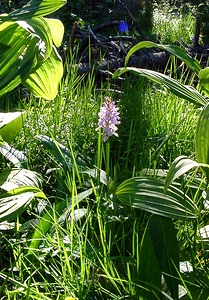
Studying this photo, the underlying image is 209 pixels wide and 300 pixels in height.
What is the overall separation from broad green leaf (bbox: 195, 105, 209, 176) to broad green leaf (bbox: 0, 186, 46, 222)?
0.34 metres

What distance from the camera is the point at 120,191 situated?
122cm

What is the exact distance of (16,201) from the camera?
1202 mm

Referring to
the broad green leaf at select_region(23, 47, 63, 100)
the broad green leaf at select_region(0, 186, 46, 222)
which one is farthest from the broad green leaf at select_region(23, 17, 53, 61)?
the broad green leaf at select_region(0, 186, 46, 222)

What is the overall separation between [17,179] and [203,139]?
1.41 ft

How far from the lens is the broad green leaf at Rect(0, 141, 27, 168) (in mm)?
1452

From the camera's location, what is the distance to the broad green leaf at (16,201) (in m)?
1.18

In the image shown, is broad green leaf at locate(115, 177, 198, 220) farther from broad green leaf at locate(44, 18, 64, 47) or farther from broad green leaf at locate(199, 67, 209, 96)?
broad green leaf at locate(44, 18, 64, 47)

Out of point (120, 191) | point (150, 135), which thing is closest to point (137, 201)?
point (120, 191)

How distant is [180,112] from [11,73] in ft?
2.16

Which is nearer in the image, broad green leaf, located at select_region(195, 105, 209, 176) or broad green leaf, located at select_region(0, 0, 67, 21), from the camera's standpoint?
broad green leaf, located at select_region(195, 105, 209, 176)

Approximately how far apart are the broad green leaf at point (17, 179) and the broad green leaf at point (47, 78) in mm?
295

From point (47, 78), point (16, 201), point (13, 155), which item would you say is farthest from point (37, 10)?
point (16, 201)

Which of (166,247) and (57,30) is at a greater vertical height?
(57,30)

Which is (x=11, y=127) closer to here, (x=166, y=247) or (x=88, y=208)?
A: (x=88, y=208)
